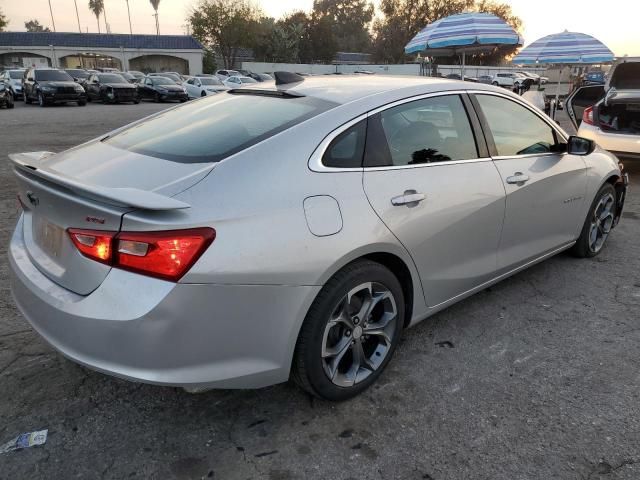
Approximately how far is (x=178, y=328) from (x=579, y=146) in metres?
3.38

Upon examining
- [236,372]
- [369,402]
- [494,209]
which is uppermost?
[494,209]

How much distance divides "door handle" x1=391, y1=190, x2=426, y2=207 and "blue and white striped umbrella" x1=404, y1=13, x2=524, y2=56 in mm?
10089

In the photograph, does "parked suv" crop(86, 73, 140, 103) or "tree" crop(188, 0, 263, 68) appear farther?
"tree" crop(188, 0, 263, 68)

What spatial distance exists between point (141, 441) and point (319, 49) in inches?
2842

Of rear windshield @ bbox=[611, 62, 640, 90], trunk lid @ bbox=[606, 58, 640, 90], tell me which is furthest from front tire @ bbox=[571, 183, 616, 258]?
rear windshield @ bbox=[611, 62, 640, 90]

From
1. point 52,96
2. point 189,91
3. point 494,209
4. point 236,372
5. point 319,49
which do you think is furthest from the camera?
point 319,49

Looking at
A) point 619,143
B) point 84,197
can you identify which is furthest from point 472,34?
point 84,197

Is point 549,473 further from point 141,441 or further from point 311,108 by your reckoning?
point 311,108

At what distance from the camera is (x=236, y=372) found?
84.7 inches

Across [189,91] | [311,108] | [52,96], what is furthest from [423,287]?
[189,91]

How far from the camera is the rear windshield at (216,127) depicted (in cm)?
243

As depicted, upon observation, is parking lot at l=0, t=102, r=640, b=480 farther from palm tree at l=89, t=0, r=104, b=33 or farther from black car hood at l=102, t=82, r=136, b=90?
palm tree at l=89, t=0, r=104, b=33

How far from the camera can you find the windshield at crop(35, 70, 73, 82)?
24062 millimetres

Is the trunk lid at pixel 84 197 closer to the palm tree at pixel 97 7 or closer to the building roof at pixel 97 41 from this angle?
the building roof at pixel 97 41
